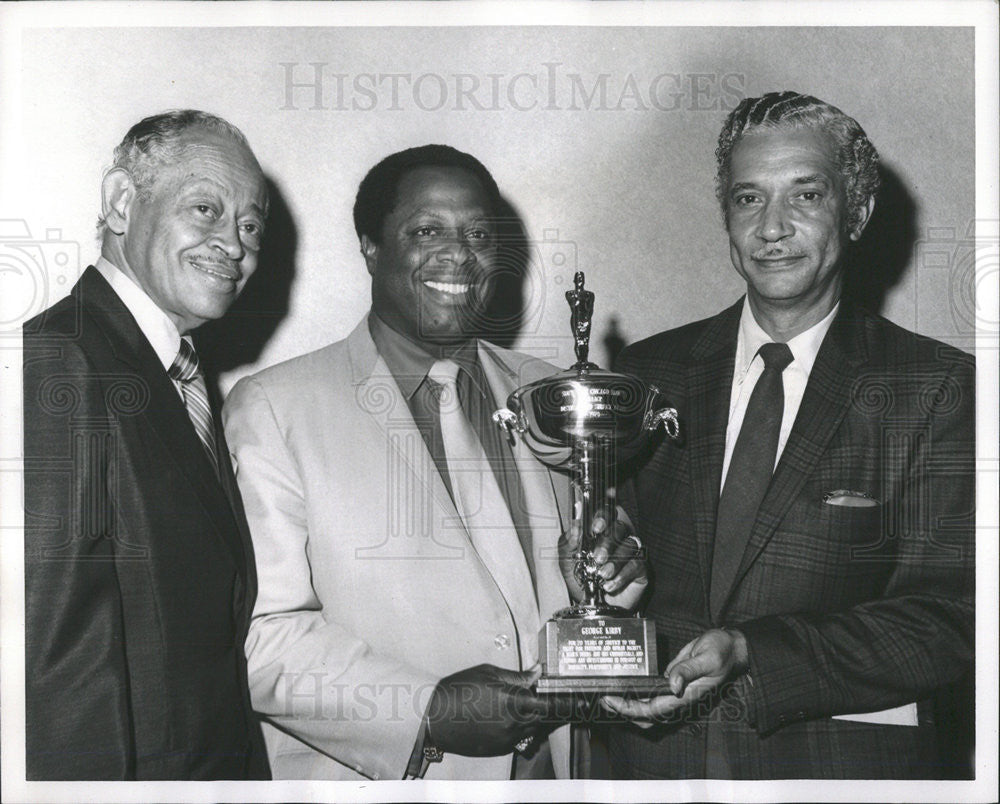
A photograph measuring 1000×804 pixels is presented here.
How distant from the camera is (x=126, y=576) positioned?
2686 mm

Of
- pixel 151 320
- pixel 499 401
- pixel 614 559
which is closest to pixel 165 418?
pixel 151 320

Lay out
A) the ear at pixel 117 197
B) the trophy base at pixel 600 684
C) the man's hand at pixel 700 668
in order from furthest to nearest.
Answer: the ear at pixel 117 197 < the man's hand at pixel 700 668 < the trophy base at pixel 600 684

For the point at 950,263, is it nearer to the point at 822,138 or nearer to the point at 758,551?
the point at 822,138

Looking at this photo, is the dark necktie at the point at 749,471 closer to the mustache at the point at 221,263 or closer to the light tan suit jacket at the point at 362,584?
the light tan suit jacket at the point at 362,584

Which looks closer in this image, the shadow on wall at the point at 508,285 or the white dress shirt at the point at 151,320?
the white dress shirt at the point at 151,320

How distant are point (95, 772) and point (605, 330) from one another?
171cm

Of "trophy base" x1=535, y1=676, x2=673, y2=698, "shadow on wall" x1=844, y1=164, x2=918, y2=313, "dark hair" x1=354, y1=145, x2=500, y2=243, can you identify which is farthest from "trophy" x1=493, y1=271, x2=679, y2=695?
"shadow on wall" x1=844, y1=164, x2=918, y2=313

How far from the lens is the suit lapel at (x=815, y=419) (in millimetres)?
2715

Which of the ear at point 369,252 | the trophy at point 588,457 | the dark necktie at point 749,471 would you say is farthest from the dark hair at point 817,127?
the ear at point 369,252

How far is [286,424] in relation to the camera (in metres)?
2.79

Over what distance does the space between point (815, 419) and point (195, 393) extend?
62.5 inches

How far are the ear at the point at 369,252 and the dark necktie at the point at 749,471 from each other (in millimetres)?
1039

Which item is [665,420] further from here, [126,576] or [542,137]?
[126,576]

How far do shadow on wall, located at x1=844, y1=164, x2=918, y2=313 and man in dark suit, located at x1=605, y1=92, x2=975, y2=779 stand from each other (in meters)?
0.04
